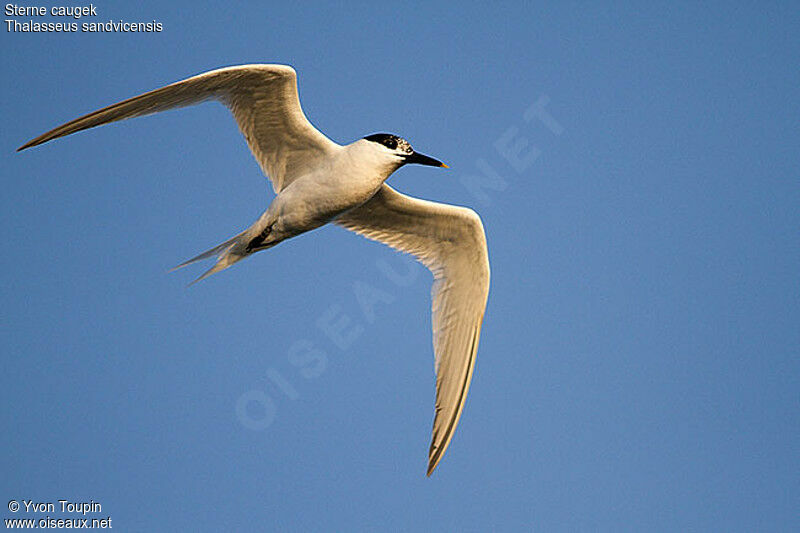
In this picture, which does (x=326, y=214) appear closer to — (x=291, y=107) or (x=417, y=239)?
(x=291, y=107)

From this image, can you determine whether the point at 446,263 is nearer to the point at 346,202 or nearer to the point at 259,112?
the point at 346,202

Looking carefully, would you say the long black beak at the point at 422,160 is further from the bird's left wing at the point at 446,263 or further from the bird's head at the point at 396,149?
the bird's left wing at the point at 446,263

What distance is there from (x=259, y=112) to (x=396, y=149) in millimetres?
1448

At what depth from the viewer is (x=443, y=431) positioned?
8.07 metres

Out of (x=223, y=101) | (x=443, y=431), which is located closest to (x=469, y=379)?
(x=443, y=431)

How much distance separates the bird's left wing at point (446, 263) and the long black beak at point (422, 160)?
3.08ft

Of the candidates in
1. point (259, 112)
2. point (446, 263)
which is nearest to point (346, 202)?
point (259, 112)

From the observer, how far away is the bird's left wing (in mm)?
8250

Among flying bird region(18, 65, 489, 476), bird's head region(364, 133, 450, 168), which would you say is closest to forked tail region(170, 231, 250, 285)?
flying bird region(18, 65, 489, 476)

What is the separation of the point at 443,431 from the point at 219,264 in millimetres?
3002

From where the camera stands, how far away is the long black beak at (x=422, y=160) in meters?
7.27

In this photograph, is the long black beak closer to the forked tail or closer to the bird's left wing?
the bird's left wing

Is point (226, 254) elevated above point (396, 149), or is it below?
below

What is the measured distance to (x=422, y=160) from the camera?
24.1 ft
